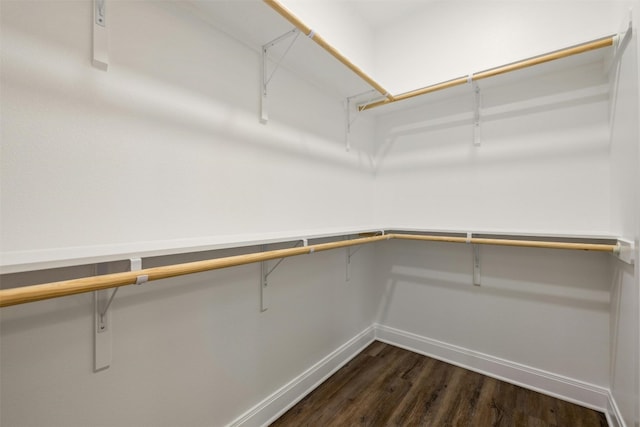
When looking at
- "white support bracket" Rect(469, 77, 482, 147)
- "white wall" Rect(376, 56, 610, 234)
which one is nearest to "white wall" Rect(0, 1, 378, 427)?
"white wall" Rect(376, 56, 610, 234)

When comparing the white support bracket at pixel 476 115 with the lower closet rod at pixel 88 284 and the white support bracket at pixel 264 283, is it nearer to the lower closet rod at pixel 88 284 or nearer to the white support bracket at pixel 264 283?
the white support bracket at pixel 264 283

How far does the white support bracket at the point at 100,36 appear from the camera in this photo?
87 centimetres

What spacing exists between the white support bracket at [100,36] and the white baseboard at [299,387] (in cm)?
158

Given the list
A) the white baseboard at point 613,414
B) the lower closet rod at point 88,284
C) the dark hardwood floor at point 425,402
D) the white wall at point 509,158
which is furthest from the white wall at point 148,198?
the white baseboard at point 613,414

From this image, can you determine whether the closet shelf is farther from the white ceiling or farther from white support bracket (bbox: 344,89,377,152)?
the white ceiling

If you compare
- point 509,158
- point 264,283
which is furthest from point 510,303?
point 264,283

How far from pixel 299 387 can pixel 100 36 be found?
188 centimetres

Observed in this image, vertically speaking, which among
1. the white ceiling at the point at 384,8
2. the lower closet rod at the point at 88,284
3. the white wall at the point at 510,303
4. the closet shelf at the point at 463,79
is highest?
the white ceiling at the point at 384,8

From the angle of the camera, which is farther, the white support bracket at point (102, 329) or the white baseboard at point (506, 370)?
the white baseboard at point (506, 370)

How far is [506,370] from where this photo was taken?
181 cm

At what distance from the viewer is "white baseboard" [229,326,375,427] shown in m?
1.38

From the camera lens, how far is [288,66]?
5.11 feet

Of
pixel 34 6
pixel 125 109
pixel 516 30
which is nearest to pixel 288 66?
pixel 125 109

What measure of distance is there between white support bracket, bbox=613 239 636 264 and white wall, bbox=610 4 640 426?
0.03 metres
